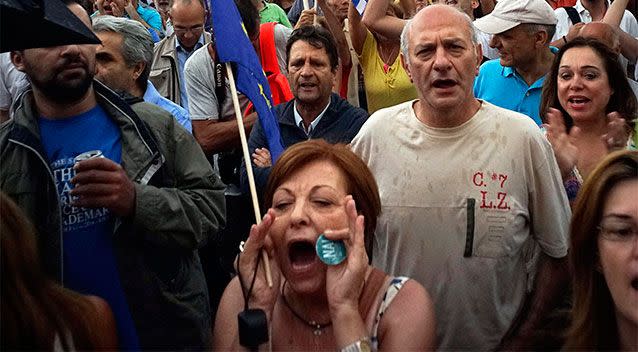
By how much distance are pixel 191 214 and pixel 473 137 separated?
108cm

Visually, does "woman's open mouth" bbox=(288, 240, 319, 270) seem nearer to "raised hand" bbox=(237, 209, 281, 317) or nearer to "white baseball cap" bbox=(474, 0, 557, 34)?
"raised hand" bbox=(237, 209, 281, 317)

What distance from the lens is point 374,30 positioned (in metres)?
5.79

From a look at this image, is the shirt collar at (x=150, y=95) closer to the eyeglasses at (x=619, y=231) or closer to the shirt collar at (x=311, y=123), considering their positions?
the shirt collar at (x=311, y=123)

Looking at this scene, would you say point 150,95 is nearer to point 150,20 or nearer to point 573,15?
point 573,15

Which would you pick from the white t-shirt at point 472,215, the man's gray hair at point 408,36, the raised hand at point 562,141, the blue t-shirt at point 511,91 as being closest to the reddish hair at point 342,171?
the white t-shirt at point 472,215

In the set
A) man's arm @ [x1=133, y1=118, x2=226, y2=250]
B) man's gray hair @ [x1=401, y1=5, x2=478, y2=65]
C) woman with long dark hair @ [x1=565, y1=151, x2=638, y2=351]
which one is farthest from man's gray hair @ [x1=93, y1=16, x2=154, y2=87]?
woman with long dark hair @ [x1=565, y1=151, x2=638, y2=351]

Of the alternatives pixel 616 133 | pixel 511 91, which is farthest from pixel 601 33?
pixel 616 133

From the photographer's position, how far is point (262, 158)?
4852 mm

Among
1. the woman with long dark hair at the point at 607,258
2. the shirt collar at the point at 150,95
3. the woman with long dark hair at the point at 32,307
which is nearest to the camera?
the woman with long dark hair at the point at 32,307

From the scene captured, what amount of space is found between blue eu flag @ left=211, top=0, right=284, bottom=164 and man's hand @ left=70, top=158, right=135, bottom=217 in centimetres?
105

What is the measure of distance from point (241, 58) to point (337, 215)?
135 cm

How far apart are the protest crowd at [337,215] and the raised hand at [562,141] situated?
1cm

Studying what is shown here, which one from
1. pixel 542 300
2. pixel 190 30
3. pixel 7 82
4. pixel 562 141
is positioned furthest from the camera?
pixel 190 30

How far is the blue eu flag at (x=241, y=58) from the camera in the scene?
161 inches
